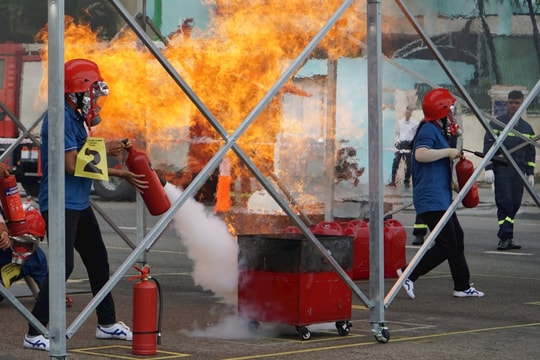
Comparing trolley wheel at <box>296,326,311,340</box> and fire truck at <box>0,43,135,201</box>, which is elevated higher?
fire truck at <box>0,43,135,201</box>

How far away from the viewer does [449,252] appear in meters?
11.0

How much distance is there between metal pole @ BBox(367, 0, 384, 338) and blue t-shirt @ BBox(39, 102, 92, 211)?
1908mm

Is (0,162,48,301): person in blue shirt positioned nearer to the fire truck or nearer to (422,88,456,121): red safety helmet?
(422,88,456,121): red safety helmet

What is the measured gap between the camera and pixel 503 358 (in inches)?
313

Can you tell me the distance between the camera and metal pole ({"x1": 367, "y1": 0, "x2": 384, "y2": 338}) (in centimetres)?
865

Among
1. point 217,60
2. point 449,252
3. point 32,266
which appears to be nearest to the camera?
point 32,266

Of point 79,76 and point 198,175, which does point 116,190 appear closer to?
point 79,76

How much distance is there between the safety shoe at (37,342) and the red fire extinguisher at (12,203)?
96 centimetres

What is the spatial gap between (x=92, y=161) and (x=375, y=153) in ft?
6.39

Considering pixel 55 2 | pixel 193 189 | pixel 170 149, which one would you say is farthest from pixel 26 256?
pixel 170 149

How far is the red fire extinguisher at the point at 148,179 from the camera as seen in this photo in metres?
8.24

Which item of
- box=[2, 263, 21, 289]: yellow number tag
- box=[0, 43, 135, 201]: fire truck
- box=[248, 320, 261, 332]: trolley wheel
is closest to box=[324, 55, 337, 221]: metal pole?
box=[2, 263, 21, 289]: yellow number tag

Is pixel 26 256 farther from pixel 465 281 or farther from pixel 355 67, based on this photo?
pixel 355 67

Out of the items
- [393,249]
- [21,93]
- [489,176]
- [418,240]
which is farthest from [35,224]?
[21,93]
